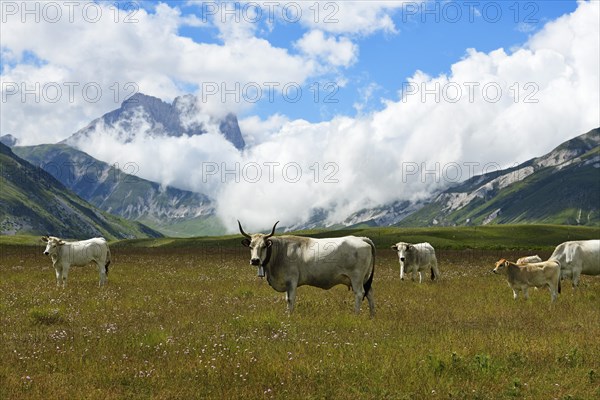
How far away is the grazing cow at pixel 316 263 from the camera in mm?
17172

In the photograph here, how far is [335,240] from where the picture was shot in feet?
58.8

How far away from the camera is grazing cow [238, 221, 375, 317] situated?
17.2 metres

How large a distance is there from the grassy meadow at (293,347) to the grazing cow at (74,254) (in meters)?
4.39

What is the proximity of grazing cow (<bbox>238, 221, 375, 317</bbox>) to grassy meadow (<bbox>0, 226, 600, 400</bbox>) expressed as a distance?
0.96 metres

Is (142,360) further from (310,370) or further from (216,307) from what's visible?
(216,307)

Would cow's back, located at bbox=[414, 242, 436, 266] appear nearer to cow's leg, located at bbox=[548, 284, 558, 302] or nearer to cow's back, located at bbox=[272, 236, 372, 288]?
Result: cow's leg, located at bbox=[548, 284, 558, 302]

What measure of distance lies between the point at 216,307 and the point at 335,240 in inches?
189

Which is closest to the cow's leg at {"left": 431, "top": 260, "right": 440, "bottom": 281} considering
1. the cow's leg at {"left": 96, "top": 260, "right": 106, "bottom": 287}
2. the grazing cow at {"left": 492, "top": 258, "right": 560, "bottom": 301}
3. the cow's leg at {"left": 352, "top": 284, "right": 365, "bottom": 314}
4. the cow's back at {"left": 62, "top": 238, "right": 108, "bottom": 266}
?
the grazing cow at {"left": 492, "top": 258, "right": 560, "bottom": 301}

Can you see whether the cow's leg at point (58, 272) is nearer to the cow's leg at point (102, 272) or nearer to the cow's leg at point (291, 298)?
the cow's leg at point (102, 272)

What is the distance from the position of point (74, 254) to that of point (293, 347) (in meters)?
19.7

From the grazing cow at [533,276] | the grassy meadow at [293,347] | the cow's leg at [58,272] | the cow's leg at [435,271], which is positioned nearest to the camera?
the grassy meadow at [293,347]

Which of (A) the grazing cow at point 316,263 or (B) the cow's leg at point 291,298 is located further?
(A) the grazing cow at point 316,263

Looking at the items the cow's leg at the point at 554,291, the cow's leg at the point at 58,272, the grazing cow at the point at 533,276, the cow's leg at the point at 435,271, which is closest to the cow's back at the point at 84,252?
the cow's leg at the point at 58,272

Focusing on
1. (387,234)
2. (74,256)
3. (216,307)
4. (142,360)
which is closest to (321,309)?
(216,307)
